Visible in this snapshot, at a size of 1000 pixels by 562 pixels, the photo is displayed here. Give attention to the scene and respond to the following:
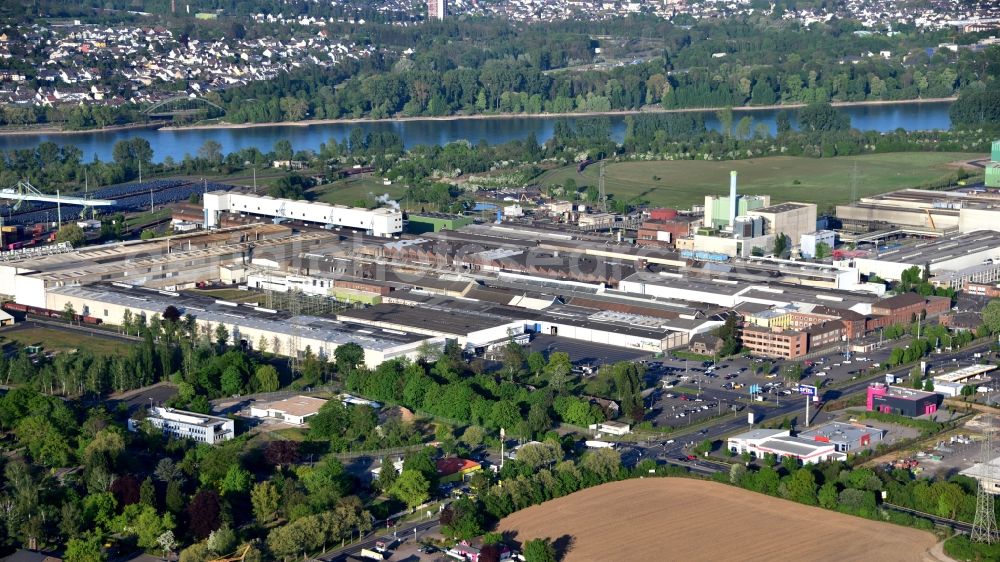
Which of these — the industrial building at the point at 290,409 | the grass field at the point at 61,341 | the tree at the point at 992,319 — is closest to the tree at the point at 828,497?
the industrial building at the point at 290,409

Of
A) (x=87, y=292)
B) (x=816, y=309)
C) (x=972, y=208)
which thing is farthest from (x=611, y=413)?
(x=972, y=208)

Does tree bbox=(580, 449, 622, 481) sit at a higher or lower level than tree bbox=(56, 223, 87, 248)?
lower

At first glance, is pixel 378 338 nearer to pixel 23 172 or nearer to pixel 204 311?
pixel 204 311

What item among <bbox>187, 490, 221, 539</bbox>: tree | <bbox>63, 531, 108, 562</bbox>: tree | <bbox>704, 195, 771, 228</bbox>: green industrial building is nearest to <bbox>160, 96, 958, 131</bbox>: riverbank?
<bbox>704, 195, 771, 228</bbox>: green industrial building

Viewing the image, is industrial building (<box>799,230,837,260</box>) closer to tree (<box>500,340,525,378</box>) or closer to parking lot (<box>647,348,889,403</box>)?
parking lot (<box>647,348,889,403</box>)

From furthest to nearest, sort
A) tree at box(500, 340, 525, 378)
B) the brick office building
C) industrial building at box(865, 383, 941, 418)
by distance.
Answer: the brick office building, tree at box(500, 340, 525, 378), industrial building at box(865, 383, 941, 418)

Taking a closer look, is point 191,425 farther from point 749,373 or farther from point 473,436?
point 749,373
